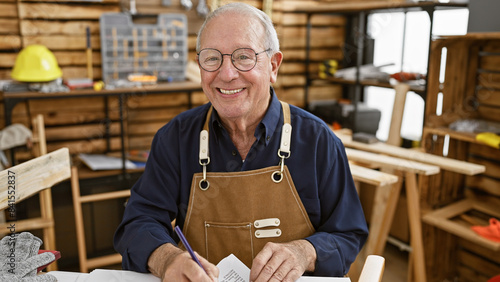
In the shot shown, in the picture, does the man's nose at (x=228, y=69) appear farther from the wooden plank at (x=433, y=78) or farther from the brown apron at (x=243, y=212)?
the wooden plank at (x=433, y=78)

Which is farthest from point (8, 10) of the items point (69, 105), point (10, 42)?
point (69, 105)

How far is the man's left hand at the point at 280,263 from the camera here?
1.27 metres

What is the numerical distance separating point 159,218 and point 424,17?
2.85 metres

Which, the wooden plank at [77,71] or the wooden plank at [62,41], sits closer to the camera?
the wooden plank at [62,41]

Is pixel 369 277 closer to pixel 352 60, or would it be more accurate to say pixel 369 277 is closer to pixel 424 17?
pixel 424 17

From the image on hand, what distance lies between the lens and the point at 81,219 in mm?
2965

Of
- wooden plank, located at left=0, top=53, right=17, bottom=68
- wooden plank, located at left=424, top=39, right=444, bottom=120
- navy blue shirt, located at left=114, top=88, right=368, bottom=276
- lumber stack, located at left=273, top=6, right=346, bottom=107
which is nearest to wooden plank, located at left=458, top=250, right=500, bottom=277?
wooden plank, located at left=424, top=39, right=444, bottom=120

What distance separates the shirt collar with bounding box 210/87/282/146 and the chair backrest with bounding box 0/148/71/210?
52cm

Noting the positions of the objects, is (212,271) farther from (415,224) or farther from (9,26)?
(9,26)

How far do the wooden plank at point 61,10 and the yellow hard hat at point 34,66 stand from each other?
0.36 m

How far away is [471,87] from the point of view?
2975 millimetres

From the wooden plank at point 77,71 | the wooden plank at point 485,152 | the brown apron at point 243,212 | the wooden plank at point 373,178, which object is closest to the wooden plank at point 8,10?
the wooden plank at point 77,71

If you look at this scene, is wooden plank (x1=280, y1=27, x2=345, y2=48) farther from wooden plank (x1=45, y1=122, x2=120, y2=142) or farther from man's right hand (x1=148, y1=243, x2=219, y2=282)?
man's right hand (x1=148, y1=243, x2=219, y2=282)

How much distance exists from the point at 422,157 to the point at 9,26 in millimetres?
2958
